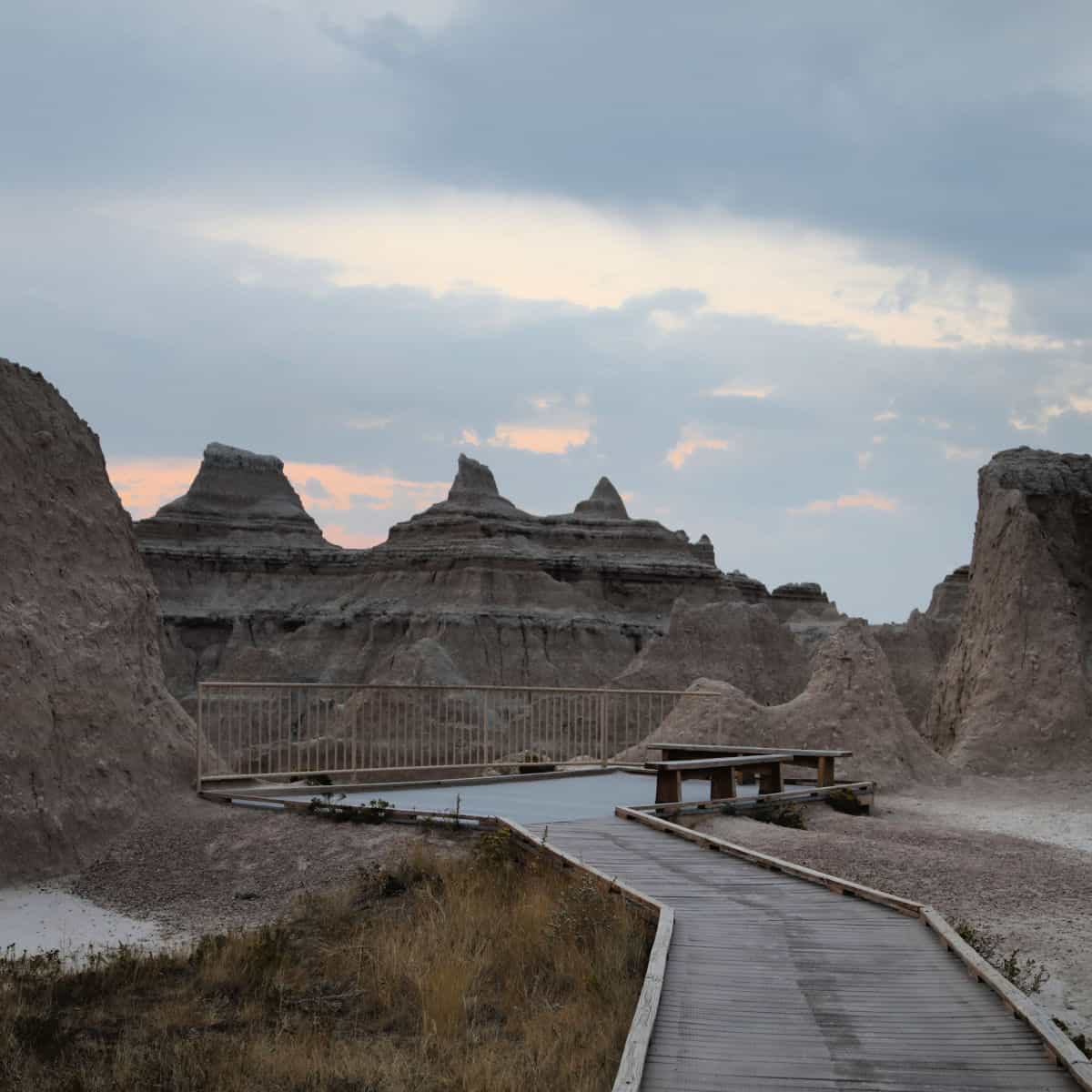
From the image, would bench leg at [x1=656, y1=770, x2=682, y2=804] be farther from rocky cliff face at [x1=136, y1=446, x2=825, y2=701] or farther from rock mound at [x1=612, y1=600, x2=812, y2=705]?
rocky cliff face at [x1=136, y1=446, x2=825, y2=701]

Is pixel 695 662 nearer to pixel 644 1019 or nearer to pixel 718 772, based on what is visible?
pixel 718 772

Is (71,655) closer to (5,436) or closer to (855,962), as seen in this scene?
(5,436)

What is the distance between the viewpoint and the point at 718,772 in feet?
50.3

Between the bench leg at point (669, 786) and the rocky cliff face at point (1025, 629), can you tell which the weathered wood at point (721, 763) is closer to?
the bench leg at point (669, 786)

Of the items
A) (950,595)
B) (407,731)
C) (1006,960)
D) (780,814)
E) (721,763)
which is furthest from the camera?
(950,595)

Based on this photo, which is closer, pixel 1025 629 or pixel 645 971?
pixel 645 971

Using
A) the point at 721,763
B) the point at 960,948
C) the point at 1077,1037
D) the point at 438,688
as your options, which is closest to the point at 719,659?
the point at 438,688

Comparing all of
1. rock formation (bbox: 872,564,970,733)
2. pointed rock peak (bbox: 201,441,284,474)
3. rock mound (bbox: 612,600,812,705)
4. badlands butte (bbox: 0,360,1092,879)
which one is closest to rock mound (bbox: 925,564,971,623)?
badlands butte (bbox: 0,360,1092,879)

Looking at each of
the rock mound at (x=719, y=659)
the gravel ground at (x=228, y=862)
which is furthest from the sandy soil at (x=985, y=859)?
the rock mound at (x=719, y=659)

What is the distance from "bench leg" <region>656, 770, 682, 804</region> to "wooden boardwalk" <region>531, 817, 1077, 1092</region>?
4853 millimetres

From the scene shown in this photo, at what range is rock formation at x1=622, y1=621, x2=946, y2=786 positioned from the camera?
18906mm

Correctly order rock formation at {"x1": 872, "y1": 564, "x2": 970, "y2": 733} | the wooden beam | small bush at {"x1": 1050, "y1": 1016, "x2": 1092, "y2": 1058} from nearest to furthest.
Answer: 1. small bush at {"x1": 1050, "y1": 1016, "x2": 1092, "y2": 1058}
2. the wooden beam
3. rock formation at {"x1": 872, "y1": 564, "x2": 970, "y2": 733}

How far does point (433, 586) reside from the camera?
73125 millimetres

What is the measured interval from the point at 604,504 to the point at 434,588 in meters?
21.3
